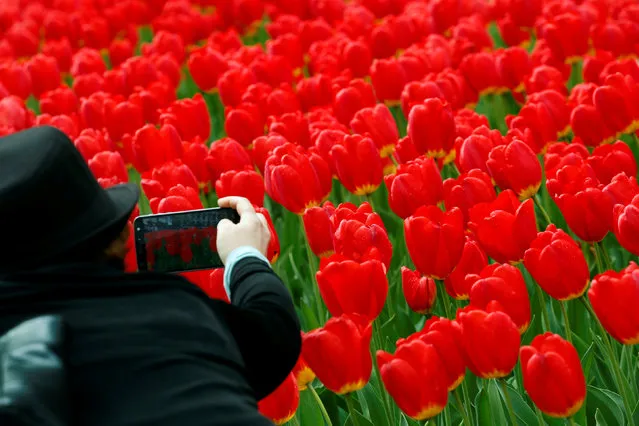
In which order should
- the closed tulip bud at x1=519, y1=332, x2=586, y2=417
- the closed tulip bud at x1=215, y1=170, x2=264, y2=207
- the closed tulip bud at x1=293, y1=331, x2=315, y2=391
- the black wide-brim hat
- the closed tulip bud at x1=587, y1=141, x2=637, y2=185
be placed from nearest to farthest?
the black wide-brim hat
the closed tulip bud at x1=519, y1=332, x2=586, y2=417
the closed tulip bud at x1=293, y1=331, x2=315, y2=391
the closed tulip bud at x1=587, y1=141, x2=637, y2=185
the closed tulip bud at x1=215, y1=170, x2=264, y2=207

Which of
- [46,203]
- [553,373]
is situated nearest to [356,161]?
[553,373]

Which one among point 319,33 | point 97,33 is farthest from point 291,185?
point 97,33

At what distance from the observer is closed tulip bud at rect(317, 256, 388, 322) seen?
7.78 ft

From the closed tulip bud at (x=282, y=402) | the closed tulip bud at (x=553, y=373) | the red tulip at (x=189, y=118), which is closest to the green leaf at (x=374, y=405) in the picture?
the closed tulip bud at (x=282, y=402)

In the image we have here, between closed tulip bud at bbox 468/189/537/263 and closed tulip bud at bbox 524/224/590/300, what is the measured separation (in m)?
0.11

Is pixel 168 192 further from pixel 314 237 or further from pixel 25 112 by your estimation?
pixel 25 112

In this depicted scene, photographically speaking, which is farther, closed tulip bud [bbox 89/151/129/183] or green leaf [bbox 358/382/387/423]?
closed tulip bud [bbox 89/151/129/183]

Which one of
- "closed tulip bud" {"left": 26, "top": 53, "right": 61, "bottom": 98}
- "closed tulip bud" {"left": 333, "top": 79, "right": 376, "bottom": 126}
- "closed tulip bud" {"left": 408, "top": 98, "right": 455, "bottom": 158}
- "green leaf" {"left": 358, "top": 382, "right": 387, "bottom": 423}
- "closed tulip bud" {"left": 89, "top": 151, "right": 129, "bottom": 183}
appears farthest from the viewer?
"closed tulip bud" {"left": 26, "top": 53, "right": 61, "bottom": 98}

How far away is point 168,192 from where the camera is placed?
3.04 metres

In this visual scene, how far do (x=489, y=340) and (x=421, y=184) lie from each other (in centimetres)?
84

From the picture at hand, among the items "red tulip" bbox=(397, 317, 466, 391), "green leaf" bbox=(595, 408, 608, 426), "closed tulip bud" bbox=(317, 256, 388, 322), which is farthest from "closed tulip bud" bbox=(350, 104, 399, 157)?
"red tulip" bbox=(397, 317, 466, 391)

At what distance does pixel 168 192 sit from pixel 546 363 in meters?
1.28

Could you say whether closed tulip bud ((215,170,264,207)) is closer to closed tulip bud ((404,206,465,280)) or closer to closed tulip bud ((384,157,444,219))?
closed tulip bud ((384,157,444,219))

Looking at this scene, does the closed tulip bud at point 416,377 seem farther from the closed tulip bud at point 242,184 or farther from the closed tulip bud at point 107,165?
the closed tulip bud at point 107,165
